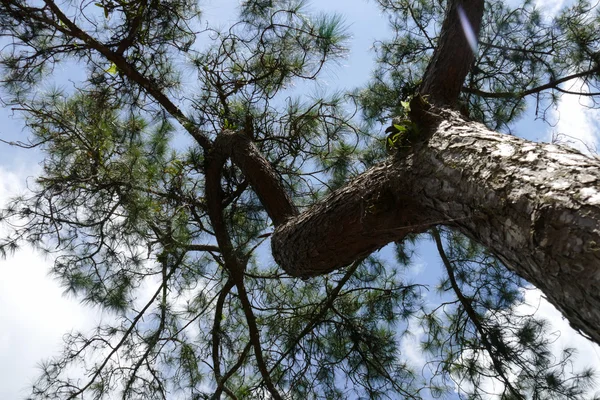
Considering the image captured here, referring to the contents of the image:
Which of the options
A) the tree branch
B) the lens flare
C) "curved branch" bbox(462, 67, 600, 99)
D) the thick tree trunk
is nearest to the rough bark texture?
the lens flare

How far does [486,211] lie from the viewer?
986 millimetres

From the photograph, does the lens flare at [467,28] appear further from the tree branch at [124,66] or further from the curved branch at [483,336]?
the tree branch at [124,66]

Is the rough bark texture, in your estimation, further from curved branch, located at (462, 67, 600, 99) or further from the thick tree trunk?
curved branch, located at (462, 67, 600, 99)

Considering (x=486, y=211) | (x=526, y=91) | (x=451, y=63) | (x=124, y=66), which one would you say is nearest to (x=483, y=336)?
(x=526, y=91)

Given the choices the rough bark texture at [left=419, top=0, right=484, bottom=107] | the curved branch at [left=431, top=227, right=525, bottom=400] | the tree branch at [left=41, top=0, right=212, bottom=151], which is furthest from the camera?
the tree branch at [left=41, top=0, right=212, bottom=151]

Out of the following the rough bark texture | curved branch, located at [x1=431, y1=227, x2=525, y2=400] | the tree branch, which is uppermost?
the tree branch

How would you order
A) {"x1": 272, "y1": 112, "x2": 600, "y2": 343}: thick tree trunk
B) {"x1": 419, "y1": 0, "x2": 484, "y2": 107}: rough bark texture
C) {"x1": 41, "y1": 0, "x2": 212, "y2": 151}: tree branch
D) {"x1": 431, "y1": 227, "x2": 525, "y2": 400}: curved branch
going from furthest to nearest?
{"x1": 41, "y1": 0, "x2": 212, "y2": 151}: tree branch < {"x1": 431, "y1": 227, "x2": 525, "y2": 400}: curved branch < {"x1": 419, "y1": 0, "x2": 484, "y2": 107}: rough bark texture < {"x1": 272, "y1": 112, "x2": 600, "y2": 343}: thick tree trunk

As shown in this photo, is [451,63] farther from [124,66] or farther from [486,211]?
[124,66]

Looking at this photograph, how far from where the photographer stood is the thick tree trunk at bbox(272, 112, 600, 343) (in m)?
0.75

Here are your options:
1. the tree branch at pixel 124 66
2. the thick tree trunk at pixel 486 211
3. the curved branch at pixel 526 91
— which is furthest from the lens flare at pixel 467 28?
the tree branch at pixel 124 66

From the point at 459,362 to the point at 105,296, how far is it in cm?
194

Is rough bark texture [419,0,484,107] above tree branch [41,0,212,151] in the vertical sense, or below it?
below

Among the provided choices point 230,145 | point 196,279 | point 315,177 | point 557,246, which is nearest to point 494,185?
point 557,246

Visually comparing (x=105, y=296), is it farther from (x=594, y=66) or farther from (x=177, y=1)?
(x=594, y=66)
